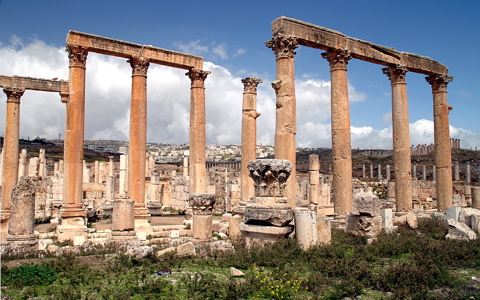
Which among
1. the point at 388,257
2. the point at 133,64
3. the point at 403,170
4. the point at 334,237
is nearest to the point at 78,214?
the point at 133,64

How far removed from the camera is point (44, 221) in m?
26.6

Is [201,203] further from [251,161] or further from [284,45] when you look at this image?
[284,45]

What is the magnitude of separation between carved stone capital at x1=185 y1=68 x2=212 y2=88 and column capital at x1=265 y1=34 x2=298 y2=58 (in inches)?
242

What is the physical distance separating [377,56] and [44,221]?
70.3 ft

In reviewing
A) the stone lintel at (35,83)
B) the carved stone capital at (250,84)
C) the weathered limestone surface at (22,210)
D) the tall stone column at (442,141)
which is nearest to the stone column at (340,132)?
the carved stone capital at (250,84)

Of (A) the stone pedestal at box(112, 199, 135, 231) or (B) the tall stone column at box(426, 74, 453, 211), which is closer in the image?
(A) the stone pedestal at box(112, 199, 135, 231)

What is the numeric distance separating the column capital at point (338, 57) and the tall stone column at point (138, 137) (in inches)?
320

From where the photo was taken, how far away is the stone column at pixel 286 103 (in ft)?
50.7

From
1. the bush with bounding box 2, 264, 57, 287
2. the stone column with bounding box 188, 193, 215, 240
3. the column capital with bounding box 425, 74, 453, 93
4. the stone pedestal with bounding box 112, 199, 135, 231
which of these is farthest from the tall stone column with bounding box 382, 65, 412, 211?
the bush with bounding box 2, 264, 57, 287

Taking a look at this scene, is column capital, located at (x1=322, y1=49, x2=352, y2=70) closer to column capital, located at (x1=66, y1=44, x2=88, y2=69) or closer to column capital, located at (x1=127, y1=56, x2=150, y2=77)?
column capital, located at (x1=127, y1=56, x2=150, y2=77)

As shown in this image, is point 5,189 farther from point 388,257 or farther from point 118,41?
point 388,257

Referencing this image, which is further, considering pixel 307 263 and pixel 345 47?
pixel 345 47

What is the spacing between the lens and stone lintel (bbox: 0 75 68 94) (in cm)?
2253

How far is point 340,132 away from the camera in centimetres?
1706
